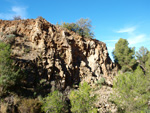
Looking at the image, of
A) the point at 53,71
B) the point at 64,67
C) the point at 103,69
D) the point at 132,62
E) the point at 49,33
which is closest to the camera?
the point at 53,71

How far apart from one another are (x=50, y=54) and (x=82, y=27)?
8.90 metres

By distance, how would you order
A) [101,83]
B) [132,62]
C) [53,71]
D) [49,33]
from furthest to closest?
1. [132,62]
2. [101,83]
3. [49,33]
4. [53,71]

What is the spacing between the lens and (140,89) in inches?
329

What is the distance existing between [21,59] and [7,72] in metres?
2.25

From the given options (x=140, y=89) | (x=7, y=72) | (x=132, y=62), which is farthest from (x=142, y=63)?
(x=7, y=72)

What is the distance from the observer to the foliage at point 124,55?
19375 millimetres

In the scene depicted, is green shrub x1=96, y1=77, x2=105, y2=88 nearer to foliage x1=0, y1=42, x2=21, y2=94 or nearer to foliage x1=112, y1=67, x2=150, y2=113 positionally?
foliage x1=112, y1=67, x2=150, y2=113

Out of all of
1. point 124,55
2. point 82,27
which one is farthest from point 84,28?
point 124,55

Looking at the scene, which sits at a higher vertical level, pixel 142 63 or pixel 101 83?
pixel 142 63

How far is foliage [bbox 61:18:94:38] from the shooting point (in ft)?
56.6

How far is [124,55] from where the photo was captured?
790 inches

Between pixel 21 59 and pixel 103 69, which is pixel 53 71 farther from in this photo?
pixel 103 69

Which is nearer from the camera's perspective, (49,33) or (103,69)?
(49,33)

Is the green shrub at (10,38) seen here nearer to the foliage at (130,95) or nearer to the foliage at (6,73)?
the foliage at (6,73)
